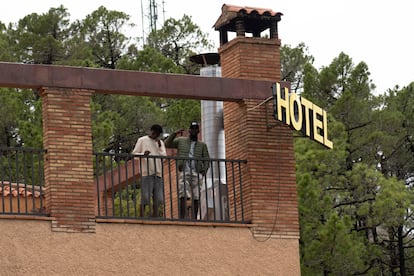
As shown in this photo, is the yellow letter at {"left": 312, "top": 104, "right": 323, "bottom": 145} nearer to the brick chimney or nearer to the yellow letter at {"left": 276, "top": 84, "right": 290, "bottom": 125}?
the brick chimney

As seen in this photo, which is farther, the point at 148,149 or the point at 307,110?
the point at 307,110

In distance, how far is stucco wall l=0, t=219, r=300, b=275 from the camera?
19.0 m

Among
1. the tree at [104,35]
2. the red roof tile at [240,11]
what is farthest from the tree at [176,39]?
the red roof tile at [240,11]

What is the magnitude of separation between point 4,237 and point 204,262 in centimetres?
304

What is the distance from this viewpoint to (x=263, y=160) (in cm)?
2109

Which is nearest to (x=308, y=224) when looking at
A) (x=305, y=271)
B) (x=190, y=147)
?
(x=305, y=271)

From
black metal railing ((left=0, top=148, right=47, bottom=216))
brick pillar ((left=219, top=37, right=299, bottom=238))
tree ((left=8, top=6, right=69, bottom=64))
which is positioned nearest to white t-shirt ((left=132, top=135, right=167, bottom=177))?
brick pillar ((left=219, top=37, right=299, bottom=238))

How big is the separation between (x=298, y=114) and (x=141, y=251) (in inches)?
126

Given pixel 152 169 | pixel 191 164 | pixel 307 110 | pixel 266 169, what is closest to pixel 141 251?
pixel 152 169

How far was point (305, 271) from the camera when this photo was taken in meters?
32.6

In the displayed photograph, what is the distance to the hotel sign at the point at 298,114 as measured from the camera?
20.5 metres

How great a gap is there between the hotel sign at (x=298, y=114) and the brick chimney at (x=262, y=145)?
0.38 m

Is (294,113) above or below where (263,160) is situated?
above

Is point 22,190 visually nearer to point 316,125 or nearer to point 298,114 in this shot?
point 316,125
